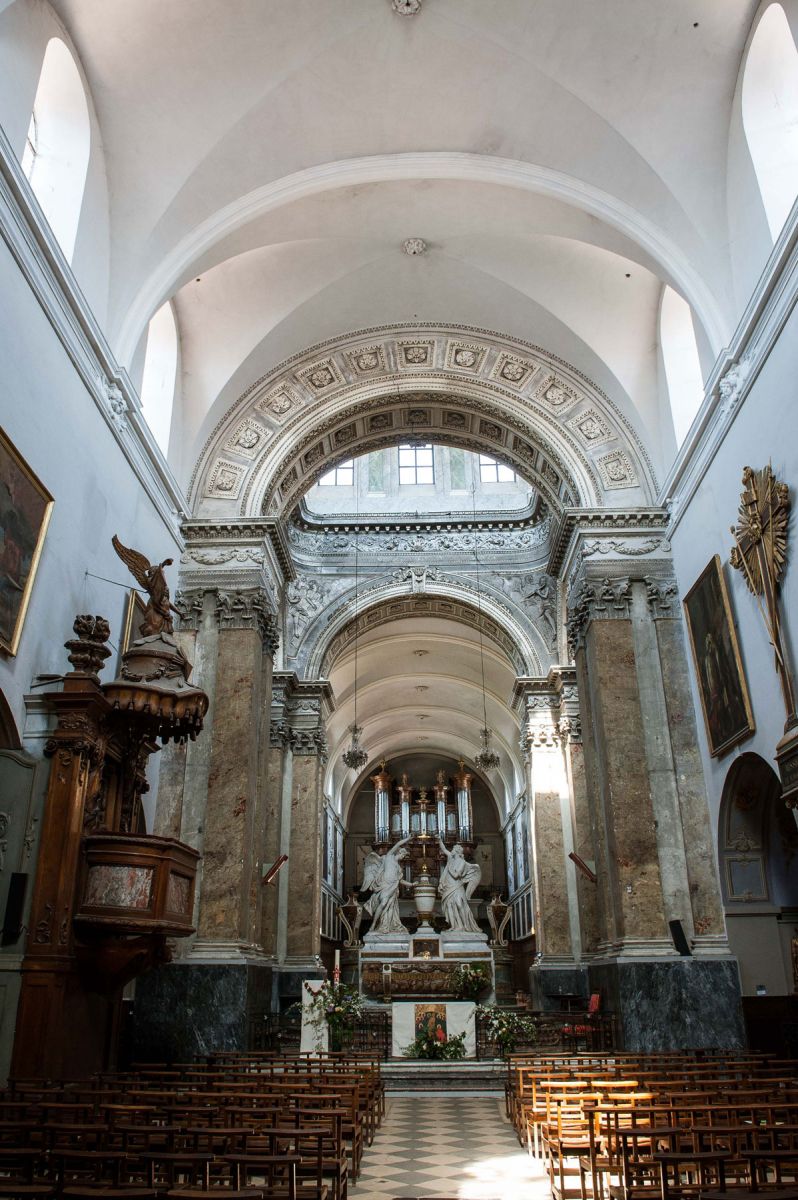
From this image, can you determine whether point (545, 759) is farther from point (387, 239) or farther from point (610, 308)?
point (387, 239)

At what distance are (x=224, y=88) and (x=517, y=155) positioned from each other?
404 cm

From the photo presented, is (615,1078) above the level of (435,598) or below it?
below

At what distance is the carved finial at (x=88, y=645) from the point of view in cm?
922

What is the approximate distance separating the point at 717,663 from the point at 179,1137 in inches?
345

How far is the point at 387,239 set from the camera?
1466 cm

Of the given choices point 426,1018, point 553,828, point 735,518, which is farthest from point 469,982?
point 735,518

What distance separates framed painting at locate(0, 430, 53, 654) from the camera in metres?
8.38

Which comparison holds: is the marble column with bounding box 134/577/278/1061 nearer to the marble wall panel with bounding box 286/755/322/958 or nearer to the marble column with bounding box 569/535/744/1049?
the marble column with bounding box 569/535/744/1049

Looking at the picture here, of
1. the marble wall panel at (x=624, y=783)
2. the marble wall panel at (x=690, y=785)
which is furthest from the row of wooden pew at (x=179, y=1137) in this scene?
the marble wall panel at (x=690, y=785)

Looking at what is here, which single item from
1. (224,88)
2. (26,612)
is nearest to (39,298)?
(26,612)

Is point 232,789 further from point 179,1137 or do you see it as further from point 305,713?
point 305,713

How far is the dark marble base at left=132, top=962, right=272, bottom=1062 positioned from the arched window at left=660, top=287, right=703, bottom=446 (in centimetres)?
1000

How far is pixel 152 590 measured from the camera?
10.5m

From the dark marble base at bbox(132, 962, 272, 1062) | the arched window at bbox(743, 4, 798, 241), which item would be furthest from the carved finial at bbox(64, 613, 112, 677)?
A: the arched window at bbox(743, 4, 798, 241)
